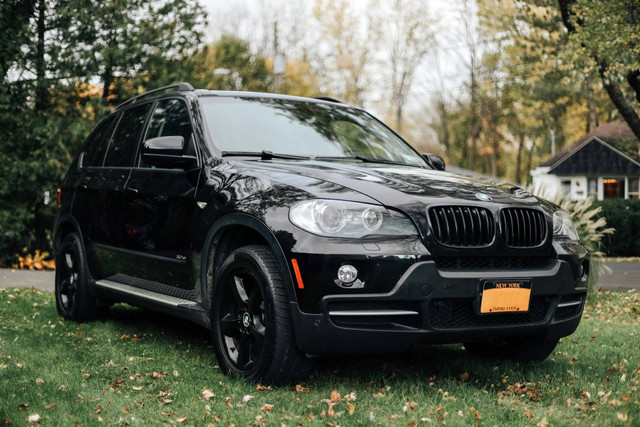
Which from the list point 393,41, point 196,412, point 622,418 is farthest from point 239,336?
point 393,41

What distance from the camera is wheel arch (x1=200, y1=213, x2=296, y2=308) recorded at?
13.9ft

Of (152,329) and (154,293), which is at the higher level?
(154,293)

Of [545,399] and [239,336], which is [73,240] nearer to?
[239,336]

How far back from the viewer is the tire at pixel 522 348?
5.19 m

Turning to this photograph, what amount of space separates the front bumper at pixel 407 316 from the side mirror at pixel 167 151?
1528mm

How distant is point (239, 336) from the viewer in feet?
15.5

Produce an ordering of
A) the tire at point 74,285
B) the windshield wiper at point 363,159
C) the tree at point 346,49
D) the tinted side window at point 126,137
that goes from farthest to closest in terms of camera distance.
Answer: the tree at point 346,49, the tire at point 74,285, the tinted side window at point 126,137, the windshield wiper at point 363,159

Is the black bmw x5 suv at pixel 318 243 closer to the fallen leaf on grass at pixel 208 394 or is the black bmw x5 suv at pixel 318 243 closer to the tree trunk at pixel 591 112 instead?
the fallen leaf on grass at pixel 208 394

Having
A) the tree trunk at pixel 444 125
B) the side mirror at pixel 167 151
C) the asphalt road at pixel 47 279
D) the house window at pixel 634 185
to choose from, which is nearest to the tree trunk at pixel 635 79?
the asphalt road at pixel 47 279

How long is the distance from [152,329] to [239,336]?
2.22m

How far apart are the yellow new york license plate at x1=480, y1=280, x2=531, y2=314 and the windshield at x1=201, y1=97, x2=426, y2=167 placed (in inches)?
62.3

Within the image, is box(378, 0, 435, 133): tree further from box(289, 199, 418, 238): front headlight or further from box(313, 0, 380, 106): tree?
box(289, 199, 418, 238): front headlight

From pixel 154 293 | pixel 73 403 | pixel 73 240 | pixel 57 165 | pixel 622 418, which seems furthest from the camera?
pixel 57 165

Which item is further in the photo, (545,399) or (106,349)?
(106,349)
